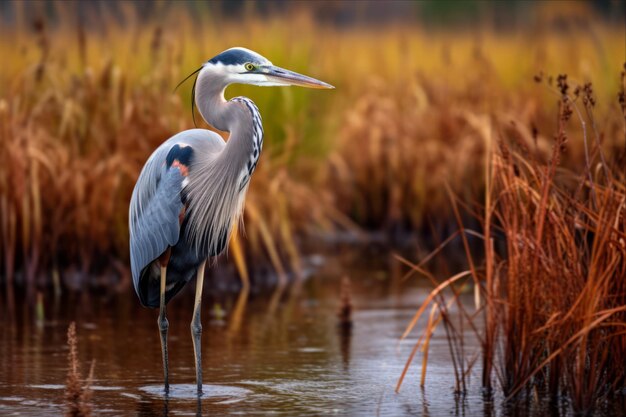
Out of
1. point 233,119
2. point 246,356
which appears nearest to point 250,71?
point 233,119

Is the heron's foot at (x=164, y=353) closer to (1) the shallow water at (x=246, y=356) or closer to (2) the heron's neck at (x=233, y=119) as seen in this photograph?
(1) the shallow water at (x=246, y=356)

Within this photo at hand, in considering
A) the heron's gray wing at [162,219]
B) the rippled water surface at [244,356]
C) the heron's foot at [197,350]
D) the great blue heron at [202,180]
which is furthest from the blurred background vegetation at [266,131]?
the heron's gray wing at [162,219]

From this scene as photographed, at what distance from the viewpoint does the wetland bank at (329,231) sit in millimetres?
5848

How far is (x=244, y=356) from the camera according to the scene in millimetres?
7383

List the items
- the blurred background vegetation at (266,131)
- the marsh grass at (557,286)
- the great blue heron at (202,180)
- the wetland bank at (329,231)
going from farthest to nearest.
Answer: the blurred background vegetation at (266,131)
the great blue heron at (202,180)
the wetland bank at (329,231)
the marsh grass at (557,286)

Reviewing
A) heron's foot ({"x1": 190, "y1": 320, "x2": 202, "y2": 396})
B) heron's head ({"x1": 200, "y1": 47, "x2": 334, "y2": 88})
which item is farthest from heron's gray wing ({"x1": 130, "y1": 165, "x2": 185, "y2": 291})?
heron's head ({"x1": 200, "y1": 47, "x2": 334, "y2": 88})

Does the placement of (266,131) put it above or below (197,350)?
above

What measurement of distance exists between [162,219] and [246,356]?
3.94ft

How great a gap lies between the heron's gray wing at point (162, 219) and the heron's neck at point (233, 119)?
284mm

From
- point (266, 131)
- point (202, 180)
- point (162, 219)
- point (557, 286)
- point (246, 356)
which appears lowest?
point (246, 356)

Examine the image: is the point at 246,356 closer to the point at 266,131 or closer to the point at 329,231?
the point at 266,131

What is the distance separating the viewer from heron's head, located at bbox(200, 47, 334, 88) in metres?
6.40

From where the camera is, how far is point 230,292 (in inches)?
387

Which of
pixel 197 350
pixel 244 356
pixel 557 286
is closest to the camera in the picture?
pixel 557 286
